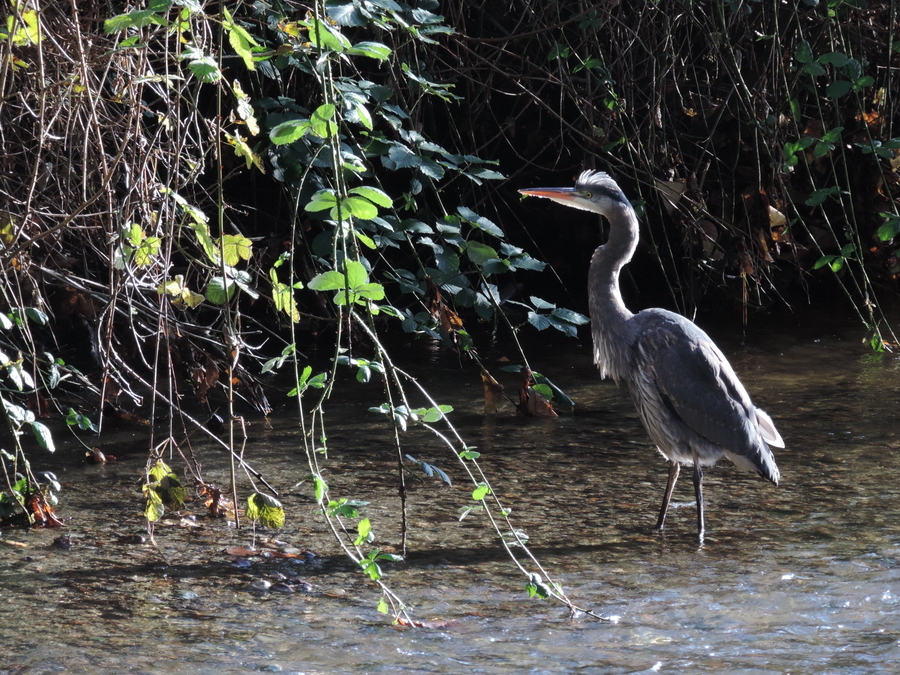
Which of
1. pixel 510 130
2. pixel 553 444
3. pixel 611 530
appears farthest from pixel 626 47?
pixel 611 530

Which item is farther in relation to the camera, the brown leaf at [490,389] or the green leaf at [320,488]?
the brown leaf at [490,389]

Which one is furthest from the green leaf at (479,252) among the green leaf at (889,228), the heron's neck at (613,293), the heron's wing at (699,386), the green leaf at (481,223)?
the green leaf at (889,228)

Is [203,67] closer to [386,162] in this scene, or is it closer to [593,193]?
[386,162]

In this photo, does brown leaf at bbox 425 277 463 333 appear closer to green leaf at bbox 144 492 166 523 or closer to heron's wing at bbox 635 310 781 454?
heron's wing at bbox 635 310 781 454

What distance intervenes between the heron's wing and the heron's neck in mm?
152

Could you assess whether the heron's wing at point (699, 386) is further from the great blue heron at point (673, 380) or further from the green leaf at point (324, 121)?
the green leaf at point (324, 121)

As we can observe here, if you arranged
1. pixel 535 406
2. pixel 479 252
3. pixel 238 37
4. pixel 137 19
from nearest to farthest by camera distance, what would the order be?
pixel 137 19
pixel 238 37
pixel 479 252
pixel 535 406

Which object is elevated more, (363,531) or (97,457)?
(363,531)

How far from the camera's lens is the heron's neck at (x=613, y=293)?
4.63 metres

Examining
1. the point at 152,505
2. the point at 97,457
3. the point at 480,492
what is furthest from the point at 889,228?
the point at 97,457

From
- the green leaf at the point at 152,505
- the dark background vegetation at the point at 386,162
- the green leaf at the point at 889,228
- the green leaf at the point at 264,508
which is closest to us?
the green leaf at the point at 264,508

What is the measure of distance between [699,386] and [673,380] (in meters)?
0.11

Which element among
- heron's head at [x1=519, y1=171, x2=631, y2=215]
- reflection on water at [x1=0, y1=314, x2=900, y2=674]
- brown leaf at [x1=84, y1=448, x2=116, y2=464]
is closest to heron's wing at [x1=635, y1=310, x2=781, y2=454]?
reflection on water at [x1=0, y1=314, x2=900, y2=674]

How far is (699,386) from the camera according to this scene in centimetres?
437
